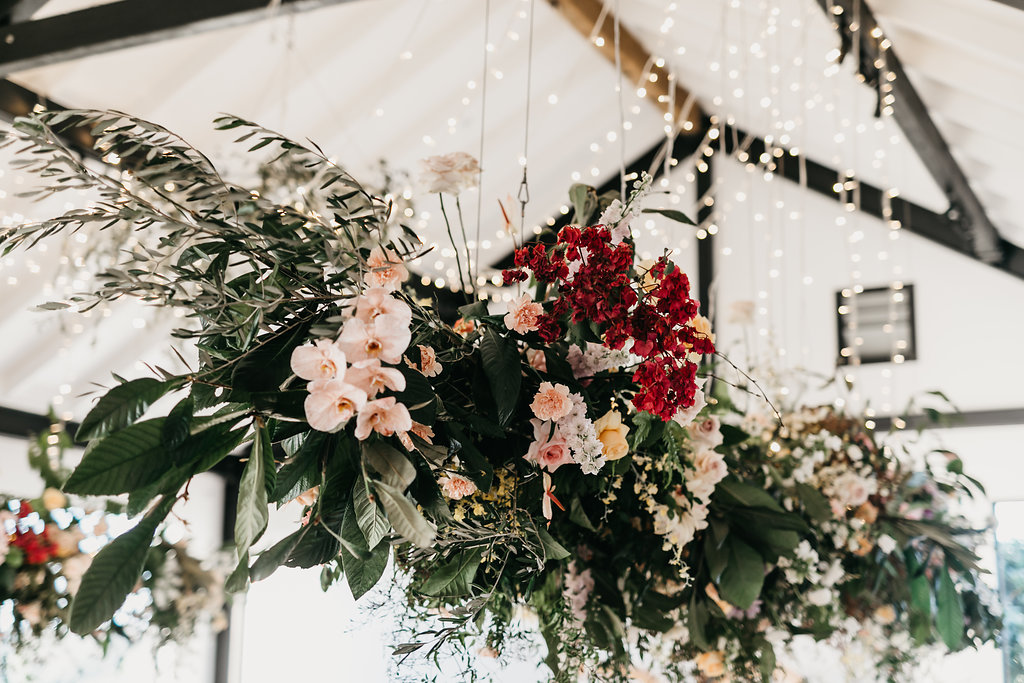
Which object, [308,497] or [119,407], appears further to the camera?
[308,497]

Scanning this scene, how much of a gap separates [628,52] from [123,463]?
19.1 feet

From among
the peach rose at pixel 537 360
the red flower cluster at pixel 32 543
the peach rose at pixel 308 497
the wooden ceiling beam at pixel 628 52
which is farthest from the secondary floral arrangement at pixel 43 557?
the wooden ceiling beam at pixel 628 52

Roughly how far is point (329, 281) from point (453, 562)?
1.23 feet

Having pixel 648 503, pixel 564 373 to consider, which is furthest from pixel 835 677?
pixel 564 373

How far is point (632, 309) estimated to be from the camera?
39.6 inches

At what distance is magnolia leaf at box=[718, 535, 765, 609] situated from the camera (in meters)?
1.48

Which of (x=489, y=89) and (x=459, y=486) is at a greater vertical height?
(x=489, y=89)

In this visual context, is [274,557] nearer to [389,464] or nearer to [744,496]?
[389,464]

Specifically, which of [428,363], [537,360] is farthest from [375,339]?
[537,360]

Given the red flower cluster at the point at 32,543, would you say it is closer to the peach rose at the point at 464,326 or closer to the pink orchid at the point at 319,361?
the peach rose at the point at 464,326

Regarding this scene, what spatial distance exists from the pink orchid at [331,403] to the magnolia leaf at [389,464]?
53 mm

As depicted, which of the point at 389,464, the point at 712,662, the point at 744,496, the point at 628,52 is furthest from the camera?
the point at 628,52

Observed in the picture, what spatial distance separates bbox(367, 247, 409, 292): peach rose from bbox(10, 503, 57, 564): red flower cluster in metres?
1.95

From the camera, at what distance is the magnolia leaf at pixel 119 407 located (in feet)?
Result: 2.22
